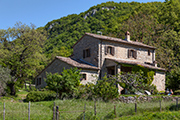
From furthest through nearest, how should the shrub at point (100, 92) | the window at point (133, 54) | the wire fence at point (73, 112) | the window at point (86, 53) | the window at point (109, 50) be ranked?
the window at point (133, 54), the window at point (86, 53), the window at point (109, 50), the shrub at point (100, 92), the wire fence at point (73, 112)

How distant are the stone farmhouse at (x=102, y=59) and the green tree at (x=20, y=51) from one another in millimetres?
2671

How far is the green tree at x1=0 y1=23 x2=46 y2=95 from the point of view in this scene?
29281 mm

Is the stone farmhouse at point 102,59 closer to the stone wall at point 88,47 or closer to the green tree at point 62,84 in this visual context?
the stone wall at point 88,47

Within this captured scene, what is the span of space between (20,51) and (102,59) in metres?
12.4

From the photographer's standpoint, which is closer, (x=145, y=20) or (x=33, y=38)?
(x=33, y=38)

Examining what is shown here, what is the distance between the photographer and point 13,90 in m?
29.0

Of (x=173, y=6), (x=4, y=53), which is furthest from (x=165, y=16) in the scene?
(x=4, y=53)

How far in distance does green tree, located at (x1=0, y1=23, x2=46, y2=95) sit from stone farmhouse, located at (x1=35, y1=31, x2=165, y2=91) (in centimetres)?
267

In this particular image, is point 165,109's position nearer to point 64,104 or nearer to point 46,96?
point 64,104

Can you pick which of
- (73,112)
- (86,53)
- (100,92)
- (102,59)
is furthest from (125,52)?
(73,112)

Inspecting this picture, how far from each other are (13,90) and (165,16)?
Result: 120 feet

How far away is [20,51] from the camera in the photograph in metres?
29.9

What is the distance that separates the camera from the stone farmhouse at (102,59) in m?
25.6

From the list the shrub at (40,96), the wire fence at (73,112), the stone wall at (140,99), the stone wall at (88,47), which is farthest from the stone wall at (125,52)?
the wire fence at (73,112)
